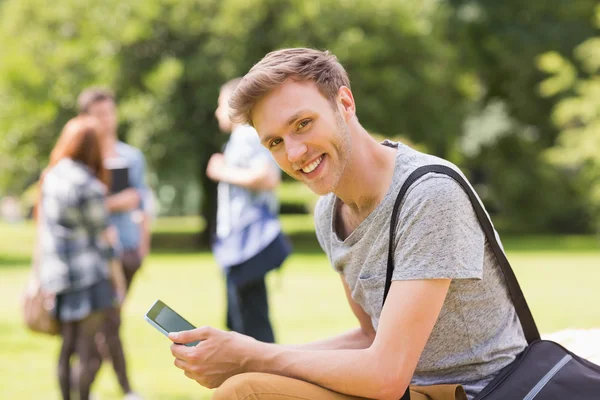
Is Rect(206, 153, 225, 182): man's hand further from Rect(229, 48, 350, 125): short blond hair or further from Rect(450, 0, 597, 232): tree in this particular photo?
Rect(450, 0, 597, 232): tree

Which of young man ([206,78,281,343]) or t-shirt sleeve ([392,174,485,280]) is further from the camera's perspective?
young man ([206,78,281,343])

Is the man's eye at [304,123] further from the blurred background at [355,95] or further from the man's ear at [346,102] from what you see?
the blurred background at [355,95]

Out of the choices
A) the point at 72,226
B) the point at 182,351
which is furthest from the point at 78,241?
the point at 182,351

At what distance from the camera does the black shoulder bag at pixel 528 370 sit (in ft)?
7.74

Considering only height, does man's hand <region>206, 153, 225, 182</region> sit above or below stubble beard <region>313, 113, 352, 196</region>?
below

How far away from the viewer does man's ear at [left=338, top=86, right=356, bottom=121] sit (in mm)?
2508

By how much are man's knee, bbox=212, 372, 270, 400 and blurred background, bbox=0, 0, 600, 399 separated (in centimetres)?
639

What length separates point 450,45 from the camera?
96.3ft

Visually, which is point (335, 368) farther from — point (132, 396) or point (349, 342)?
point (132, 396)

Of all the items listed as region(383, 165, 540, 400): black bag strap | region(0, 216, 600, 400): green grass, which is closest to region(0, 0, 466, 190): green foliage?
region(0, 216, 600, 400): green grass

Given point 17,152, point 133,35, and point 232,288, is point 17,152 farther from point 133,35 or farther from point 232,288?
point 232,288

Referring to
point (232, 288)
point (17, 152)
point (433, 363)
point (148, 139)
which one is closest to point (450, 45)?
point (148, 139)

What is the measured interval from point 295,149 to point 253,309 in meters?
3.36

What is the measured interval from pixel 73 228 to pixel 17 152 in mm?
16792
